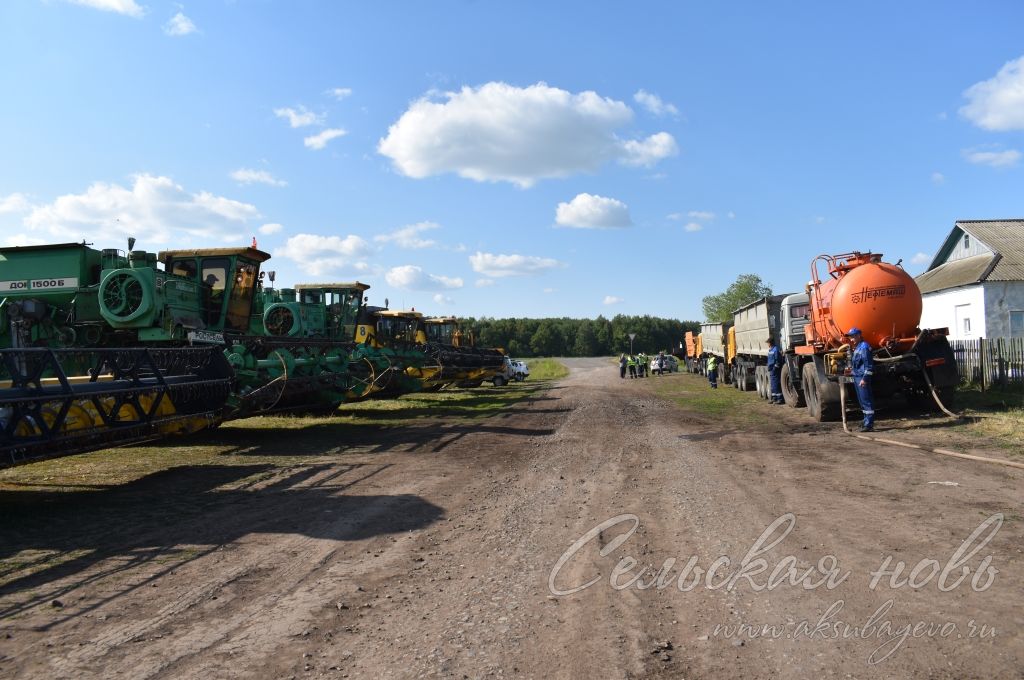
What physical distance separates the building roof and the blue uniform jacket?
19871 mm

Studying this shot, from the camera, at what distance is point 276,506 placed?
21.7 ft

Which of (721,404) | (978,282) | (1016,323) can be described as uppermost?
(978,282)

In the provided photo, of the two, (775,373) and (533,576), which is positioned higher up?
(775,373)

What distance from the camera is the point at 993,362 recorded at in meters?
17.2

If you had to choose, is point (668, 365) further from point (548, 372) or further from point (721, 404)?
point (721, 404)

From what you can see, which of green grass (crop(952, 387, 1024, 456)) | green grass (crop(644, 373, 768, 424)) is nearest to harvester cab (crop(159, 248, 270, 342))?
green grass (crop(644, 373, 768, 424))

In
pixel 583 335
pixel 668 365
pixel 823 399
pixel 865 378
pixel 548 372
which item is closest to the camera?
pixel 865 378

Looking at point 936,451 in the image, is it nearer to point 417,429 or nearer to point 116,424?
point 417,429

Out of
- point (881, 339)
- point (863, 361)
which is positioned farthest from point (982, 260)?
point (863, 361)

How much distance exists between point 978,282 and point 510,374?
22.1 m

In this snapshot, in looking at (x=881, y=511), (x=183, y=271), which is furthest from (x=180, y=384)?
(x=881, y=511)

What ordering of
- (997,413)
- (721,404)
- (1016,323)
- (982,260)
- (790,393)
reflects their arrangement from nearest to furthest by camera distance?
(997,413) → (790,393) → (721,404) → (1016,323) → (982,260)

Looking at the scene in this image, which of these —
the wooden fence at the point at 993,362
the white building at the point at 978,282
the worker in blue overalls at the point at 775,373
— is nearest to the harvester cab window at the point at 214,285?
the worker in blue overalls at the point at 775,373

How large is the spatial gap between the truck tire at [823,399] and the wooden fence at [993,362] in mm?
5045
